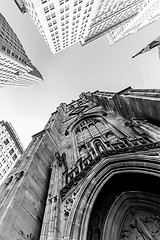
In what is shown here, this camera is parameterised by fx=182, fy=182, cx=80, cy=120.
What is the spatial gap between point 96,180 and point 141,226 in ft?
5.98

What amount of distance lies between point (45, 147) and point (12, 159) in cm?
4812

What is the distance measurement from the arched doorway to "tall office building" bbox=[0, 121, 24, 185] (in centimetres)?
4693

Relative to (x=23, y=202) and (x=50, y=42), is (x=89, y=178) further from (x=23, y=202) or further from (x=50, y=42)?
(x=50, y=42)

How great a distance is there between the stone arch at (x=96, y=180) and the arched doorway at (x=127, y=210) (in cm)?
21

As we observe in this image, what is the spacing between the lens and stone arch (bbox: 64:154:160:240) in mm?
4711

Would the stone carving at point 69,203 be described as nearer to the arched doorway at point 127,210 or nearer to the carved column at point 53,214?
the carved column at point 53,214

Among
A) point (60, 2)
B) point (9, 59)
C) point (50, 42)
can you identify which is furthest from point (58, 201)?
point (9, 59)

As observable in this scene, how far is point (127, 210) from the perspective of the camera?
19.3 ft

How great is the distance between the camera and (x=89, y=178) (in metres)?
6.01

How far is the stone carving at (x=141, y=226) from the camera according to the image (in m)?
5.14

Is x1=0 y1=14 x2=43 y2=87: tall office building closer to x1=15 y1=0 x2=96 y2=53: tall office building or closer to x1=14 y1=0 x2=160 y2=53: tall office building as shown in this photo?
x1=14 y1=0 x2=160 y2=53: tall office building

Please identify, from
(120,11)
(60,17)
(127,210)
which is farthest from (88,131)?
(120,11)

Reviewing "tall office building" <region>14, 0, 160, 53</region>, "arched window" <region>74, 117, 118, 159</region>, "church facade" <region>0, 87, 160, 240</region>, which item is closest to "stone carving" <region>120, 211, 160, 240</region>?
"church facade" <region>0, 87, 160, 240</region>

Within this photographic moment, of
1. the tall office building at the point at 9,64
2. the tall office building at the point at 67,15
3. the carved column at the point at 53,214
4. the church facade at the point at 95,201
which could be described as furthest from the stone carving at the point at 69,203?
the tall office building at the point at 9,64
